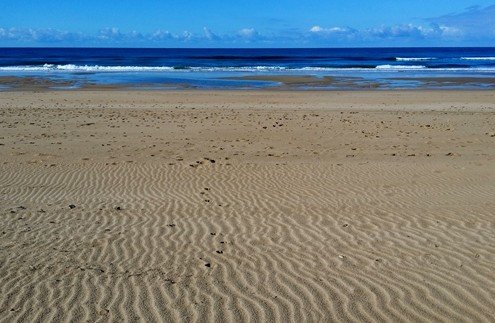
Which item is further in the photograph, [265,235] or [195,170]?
[195,170]

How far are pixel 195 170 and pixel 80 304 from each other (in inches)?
254

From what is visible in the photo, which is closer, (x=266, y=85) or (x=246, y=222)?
(x=246, y=222)

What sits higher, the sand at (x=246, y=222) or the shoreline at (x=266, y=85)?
the shoreline at (x=266, y=85)

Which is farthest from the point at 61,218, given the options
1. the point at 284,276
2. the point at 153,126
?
the point at 153,126

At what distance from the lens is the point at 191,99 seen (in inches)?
995

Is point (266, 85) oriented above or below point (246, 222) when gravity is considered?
above

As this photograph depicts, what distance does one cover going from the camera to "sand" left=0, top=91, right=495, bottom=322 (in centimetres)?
489

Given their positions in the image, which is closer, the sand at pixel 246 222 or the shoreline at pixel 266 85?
the sand at pixel 246 222

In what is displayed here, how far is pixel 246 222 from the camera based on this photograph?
752 cm

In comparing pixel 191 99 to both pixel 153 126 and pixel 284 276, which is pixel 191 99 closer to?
pixel 153 126

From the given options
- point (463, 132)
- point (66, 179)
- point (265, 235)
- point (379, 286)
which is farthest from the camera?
point (463, 132)

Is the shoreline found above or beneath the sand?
above

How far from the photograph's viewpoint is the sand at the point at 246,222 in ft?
16.0

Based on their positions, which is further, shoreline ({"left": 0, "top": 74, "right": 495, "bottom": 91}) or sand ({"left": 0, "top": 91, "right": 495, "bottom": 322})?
shoreline ({"left": 0, "top": 74, "right": 495, "bottom": 91})
